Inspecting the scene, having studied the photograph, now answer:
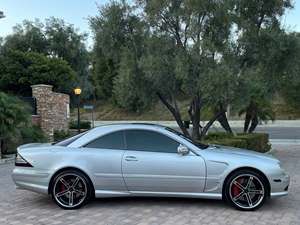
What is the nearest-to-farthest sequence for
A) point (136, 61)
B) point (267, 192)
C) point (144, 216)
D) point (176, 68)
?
1. point (144, 216)
2. point (267, 192)
3. point (176, 68)
4. point (136, 61)

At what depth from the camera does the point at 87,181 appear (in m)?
7.17

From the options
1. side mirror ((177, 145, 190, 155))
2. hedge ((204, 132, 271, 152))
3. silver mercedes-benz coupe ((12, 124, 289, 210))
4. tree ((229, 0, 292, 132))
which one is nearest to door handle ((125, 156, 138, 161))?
silver mercedes-benz coupe ((12, 124, 289, 210))

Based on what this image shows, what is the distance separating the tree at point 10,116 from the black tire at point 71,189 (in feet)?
27.4

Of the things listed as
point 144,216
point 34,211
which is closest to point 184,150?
point 144,216

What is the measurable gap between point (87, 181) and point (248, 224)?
8.42 feet

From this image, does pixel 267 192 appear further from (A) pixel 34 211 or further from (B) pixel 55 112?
(B) pixel 55 112

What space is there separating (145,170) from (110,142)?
2.53 feet

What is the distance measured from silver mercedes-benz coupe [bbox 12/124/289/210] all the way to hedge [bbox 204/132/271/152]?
636cm

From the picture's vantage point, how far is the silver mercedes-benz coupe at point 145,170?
7.02 meters

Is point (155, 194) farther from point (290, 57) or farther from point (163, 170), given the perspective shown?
point (290, 57)

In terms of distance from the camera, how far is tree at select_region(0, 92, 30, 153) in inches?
588

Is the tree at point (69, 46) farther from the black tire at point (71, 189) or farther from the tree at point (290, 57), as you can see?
the black tire at point (71, 189)

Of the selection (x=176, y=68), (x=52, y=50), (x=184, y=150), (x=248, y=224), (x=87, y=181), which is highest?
(x=52, y=50)

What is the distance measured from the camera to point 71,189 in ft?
23.6
